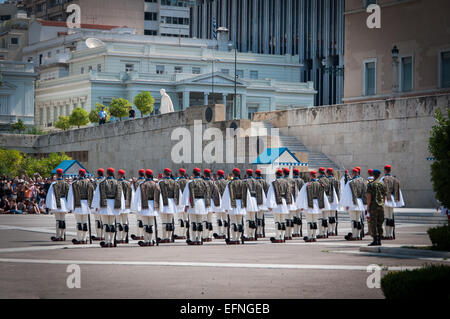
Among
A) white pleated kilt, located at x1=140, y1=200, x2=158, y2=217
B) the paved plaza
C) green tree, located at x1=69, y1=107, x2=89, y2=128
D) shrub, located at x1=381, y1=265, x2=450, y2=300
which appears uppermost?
green tree, located at x1=69, y1=107, x2=89, y2=128

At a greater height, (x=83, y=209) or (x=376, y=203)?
(x=376, y=203)

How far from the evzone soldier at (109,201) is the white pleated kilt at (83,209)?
0.30m

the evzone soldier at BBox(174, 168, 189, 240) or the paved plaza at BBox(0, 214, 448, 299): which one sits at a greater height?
the evzone soldier at BBox(174, 168, 189, 240)

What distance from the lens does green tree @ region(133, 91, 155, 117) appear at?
249 ft

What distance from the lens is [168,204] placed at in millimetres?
22781

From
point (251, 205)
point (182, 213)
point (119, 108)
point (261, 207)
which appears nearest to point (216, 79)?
point (119, 108)

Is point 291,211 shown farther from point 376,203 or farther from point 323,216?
point 376,203

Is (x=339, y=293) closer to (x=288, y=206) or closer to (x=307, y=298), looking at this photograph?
(x=307, y=298)

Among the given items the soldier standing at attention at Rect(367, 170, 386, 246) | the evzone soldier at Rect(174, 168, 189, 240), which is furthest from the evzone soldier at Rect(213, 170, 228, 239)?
the soldier standing at attention at Rect(367, 170, 386, 246)

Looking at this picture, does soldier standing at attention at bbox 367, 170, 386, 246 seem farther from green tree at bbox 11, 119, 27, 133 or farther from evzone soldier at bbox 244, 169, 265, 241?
green tree at bbox 11, 119, 27, 133

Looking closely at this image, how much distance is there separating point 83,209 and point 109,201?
0.74 m

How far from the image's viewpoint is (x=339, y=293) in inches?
480

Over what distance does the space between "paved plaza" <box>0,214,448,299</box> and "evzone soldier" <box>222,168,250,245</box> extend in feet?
1.98

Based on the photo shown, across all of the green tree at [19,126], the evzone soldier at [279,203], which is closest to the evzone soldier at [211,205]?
the evzone soldier at [279,203]
